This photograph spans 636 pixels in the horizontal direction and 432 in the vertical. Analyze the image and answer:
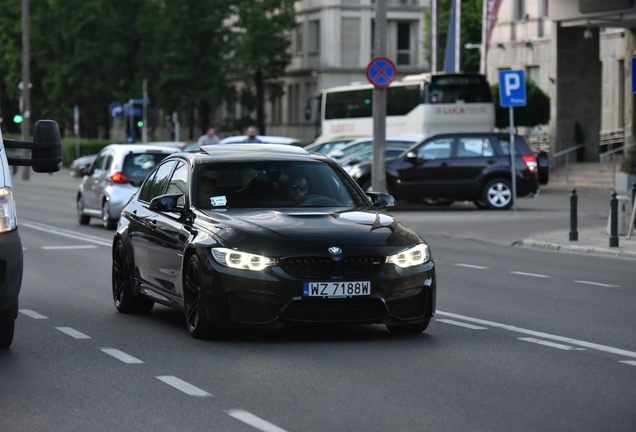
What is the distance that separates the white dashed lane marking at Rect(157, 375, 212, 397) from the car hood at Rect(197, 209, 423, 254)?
1.49 m

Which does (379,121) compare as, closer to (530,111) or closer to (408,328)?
(408,328)

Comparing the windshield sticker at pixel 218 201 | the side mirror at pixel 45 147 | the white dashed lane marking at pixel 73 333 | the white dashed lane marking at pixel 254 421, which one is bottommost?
the white dashed lane marking at pixel 73 333

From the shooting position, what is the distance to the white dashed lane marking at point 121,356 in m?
9.02

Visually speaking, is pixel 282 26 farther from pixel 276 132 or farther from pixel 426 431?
pixel 426 431

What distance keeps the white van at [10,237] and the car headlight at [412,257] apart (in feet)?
8.18

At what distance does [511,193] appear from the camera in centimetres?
3158

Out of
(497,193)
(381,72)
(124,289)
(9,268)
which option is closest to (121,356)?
(9,268)

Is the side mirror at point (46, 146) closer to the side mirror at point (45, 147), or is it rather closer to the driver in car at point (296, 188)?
the side mirror at point (45, 147)

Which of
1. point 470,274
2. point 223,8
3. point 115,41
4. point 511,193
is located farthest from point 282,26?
point 470,274

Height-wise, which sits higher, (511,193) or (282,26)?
(282,26)

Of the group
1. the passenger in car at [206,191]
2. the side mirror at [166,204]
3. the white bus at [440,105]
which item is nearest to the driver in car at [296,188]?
the passenger in car at [206,191]

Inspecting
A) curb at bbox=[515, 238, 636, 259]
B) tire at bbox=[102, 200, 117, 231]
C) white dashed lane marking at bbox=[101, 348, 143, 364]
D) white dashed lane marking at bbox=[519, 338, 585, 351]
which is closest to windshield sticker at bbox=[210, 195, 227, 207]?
white dashed lane marking at bbox=[101, 348, 143, 364]

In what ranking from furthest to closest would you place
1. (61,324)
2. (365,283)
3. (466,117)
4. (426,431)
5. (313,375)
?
1. (466,117)
2. (61,324)
3. (365,283)
4. (313,375)
5. (426,431)

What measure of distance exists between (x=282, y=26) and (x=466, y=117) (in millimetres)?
32871
